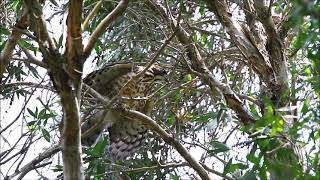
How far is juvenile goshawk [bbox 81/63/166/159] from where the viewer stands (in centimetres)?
345

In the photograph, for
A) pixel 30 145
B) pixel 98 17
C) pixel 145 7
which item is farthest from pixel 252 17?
pixel 30 145

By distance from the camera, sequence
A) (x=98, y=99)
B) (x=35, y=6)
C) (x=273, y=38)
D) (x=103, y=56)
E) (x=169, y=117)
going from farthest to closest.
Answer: (x=103, y=56) → (x=169, y=117) → (x=273, y=38) → (x=98, y=99) → (x=35, y=6)

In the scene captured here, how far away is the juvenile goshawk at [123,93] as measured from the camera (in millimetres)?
3446

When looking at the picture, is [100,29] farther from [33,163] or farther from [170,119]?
[170,119]

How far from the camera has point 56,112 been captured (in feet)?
9.84

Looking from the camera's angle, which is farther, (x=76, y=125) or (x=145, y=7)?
(x=145, y=7)

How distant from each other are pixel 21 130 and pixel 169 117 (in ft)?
2.74

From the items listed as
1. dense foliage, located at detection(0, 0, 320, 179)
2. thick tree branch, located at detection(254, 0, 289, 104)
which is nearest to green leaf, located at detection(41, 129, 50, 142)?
dense foliage, located at detection(0, 0, 320, 179)

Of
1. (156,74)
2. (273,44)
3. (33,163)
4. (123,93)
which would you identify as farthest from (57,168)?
(273,44)

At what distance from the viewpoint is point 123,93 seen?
11.3ft

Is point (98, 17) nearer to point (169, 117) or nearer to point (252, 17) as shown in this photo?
point (169, 117)

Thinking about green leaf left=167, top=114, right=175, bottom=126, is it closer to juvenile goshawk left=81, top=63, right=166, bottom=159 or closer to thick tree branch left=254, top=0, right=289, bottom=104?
juvenile goshawk left=81, top=63, right=166, bottom=159

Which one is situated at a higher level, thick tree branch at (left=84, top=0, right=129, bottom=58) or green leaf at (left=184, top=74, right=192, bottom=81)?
green leaf at (left=184, top=74, right=192, bottom=81)

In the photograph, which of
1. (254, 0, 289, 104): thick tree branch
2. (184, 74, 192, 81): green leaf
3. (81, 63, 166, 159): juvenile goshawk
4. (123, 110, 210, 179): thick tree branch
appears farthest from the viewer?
(81, 63, 166, 159): juvenile goshawk
